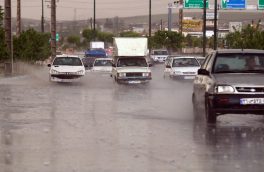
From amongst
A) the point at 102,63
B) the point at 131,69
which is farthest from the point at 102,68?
the point at 131,69

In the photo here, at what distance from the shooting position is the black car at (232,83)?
1410 cm

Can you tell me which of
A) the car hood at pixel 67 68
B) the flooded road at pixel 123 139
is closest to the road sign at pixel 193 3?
the car hood at pixel 67 68

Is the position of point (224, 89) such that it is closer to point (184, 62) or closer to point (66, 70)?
point (66, 70)

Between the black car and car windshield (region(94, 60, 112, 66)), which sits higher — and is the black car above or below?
above

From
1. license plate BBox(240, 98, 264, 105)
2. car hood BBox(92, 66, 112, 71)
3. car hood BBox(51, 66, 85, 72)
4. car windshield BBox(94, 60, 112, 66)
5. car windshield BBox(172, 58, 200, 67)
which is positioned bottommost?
car hood BBox(92, 66, 112, 71)

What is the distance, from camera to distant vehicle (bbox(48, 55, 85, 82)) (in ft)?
112

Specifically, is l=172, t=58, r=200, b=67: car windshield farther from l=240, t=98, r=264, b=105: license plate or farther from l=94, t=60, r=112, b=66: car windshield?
l=240, t=98, r=264, b=105: license plate

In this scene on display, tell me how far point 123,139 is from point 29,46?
3961 centimetres

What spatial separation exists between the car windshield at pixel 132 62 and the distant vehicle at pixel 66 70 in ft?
6.42

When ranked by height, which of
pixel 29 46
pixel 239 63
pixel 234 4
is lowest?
pixel 29 46

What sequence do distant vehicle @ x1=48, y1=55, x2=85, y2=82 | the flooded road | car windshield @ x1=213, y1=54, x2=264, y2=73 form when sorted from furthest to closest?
1. distant vehicle @ x1=48, y1=55, x2=85, y2=82
2. car windshield @ x1=213, y1=54, x2=264, y2=73
3. the flooded road

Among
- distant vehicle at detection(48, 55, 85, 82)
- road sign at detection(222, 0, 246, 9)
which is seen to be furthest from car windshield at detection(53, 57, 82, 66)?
road sign at detection(222, 0, 246, 9)

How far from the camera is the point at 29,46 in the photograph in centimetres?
5112

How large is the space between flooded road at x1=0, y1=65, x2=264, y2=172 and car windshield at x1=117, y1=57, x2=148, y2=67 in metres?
13.5
